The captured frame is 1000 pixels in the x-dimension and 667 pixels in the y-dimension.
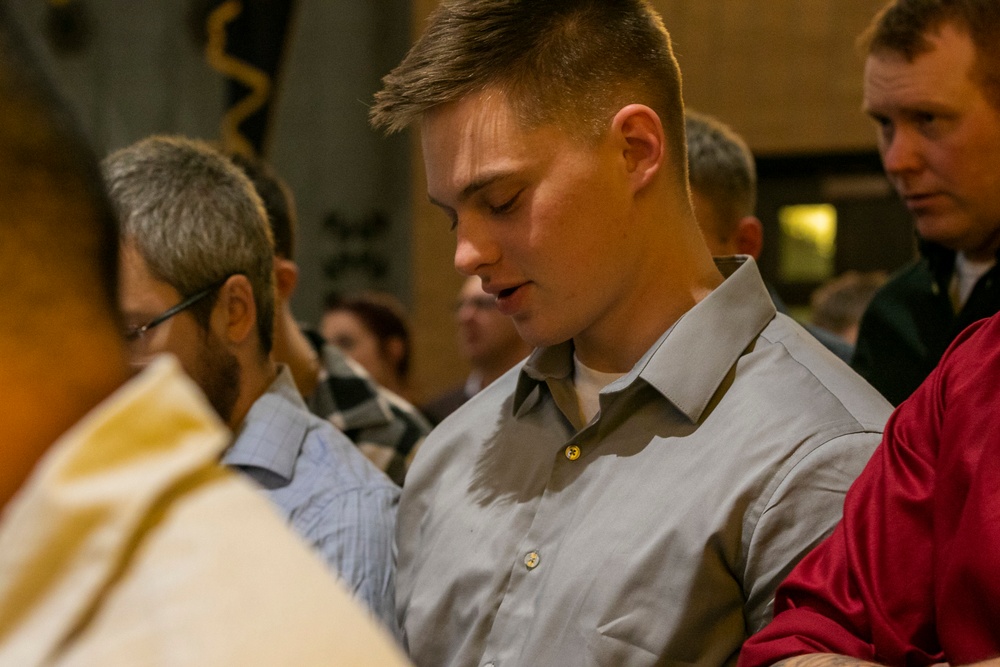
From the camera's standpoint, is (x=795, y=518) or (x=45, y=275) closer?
(x=45, y=275)

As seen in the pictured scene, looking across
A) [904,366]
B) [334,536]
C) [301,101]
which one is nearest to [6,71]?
[334,536]

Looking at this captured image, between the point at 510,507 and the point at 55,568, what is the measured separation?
3.85 feet

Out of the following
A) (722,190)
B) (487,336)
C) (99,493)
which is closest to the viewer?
(99,493)

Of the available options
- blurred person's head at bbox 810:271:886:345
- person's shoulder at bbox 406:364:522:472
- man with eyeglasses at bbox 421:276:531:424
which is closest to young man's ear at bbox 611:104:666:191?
person's shoulder at bbox 406:364:522:472

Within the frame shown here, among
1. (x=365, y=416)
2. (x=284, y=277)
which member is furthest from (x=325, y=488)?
(x=365, y=416)

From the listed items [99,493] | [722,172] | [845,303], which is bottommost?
[845,303]

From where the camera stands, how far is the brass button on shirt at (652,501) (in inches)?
56.4

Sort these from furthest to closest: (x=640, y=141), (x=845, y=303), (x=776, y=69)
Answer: (x=776, y=69), (x=845, y=303), (x=640, y=141)

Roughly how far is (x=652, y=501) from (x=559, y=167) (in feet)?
1.61

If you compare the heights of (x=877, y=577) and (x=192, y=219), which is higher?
(x=192, y=219)

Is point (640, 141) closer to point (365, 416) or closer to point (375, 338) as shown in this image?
point (365, 416)

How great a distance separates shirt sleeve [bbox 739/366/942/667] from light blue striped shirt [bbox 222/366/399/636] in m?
0.75

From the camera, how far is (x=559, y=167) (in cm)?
159

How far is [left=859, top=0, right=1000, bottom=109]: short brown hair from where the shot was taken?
78.2 inches
